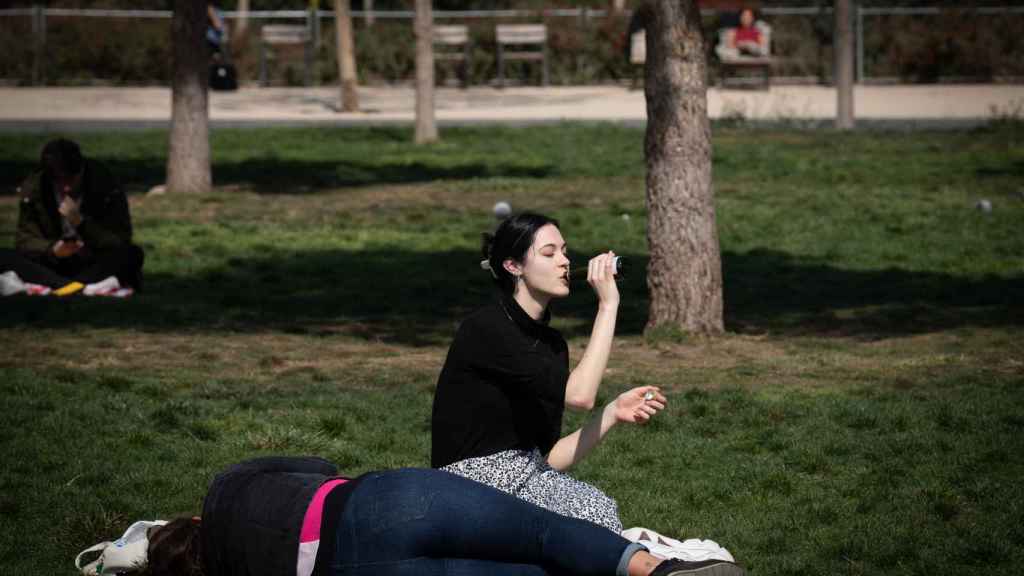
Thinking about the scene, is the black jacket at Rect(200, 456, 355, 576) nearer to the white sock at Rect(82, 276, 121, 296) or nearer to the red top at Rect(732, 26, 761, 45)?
the white sock at Rect(82, 276, 121, 296)

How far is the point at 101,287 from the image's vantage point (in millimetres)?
11609

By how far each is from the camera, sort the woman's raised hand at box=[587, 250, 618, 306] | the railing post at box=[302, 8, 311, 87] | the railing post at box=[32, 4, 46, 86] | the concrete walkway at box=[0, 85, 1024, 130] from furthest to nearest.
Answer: the railing post at box=[302, 8, 311, 87], the railing post at box=[32, 4, 46, 86], the concrete walkway at box=[0, 85, 1024, 130], the woman's raised hand at box=[587, 250, 618, 306]

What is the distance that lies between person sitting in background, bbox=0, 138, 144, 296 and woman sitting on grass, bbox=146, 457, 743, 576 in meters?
7.32

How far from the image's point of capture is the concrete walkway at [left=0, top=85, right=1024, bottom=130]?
2648cm

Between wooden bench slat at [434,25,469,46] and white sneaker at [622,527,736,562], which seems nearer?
white sneaker at [622,527,736,562]

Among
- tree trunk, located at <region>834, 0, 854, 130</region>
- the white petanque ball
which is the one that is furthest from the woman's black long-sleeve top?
tree trunk, located at <region>834, 0, 854, 130</region>

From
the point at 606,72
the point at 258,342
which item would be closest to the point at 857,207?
the point at 258,342

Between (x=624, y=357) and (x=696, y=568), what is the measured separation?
17.4 feet

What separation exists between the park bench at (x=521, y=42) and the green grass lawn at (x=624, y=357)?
601 inches

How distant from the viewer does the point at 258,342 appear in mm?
10211

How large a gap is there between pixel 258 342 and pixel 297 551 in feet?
18.8

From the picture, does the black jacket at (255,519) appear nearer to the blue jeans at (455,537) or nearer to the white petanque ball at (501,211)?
the blue jeans at (455,537)

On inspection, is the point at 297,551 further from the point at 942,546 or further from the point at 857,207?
the point at 857,207

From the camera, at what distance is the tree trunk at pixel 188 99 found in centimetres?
1708
